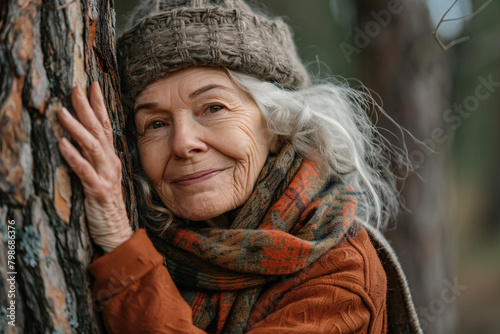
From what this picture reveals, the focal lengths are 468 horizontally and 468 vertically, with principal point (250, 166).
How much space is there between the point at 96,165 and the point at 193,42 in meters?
0.72

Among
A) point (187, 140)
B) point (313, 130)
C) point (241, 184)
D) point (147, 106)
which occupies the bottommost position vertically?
point (241, 184)

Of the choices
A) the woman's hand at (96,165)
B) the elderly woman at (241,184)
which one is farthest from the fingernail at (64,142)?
the elderly woman at (241,184)

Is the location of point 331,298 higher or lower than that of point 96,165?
lower

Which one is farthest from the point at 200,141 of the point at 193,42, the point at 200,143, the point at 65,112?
the point at 65,112

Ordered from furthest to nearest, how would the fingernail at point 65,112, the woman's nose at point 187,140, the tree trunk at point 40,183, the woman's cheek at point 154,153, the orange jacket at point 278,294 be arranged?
the woman's cheek at point 154,153 → the woman's nose at point 187,140 → the orange jacket at point 278,294 → the fingernail at point 65,112 → the tree trunk at point 40,183

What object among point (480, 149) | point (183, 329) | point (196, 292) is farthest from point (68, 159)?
point (480, 149)

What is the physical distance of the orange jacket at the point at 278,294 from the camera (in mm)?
1493

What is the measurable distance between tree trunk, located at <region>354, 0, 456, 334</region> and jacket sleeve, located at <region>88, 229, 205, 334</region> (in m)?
2.20

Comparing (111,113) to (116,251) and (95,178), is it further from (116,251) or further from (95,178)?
(116,251)

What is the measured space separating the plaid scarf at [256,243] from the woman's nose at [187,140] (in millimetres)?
306

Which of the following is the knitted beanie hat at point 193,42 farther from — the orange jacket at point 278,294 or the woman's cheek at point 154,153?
the orange jacket at point 278,294

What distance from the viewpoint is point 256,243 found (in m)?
1.81

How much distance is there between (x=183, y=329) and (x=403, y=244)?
2.35 m

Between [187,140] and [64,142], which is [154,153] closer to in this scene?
[187,140]
